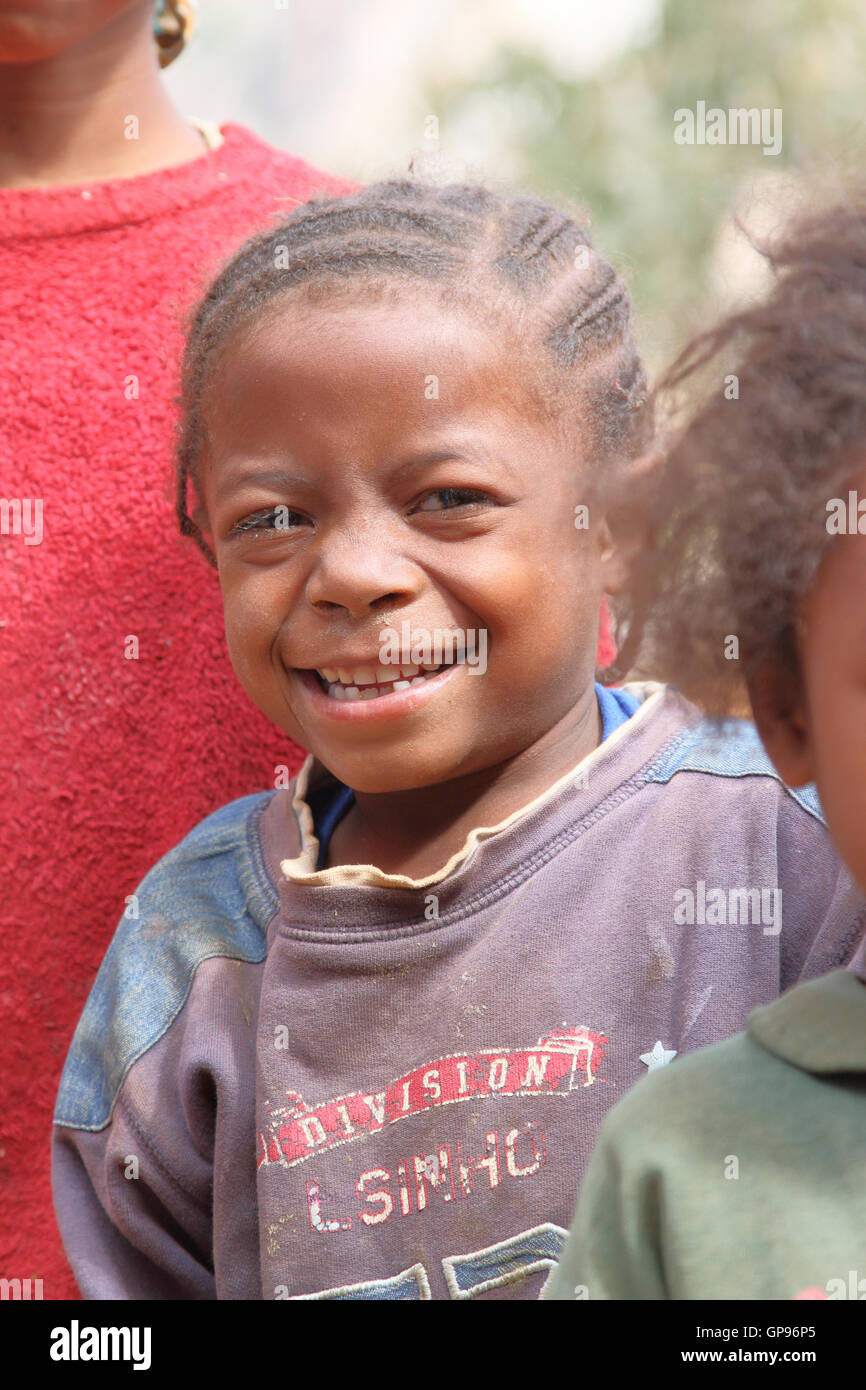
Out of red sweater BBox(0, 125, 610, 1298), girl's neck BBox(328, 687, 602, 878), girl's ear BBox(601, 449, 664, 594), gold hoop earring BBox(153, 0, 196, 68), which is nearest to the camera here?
girl's ear BBox(601, 449, 664, 594)

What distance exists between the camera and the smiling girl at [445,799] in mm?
1273

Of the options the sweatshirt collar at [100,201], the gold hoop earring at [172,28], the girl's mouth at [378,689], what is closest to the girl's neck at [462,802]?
the girl's mouth at [378,689]

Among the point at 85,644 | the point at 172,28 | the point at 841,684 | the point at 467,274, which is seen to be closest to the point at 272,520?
the point at 467,274

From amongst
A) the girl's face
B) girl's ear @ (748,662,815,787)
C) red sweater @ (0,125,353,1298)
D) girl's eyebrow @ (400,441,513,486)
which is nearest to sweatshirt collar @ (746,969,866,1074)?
girl's ear @ (748,662,815,787)

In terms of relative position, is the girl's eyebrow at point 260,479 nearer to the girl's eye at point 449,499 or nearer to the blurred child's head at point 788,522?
the girl's eye at point 449,499

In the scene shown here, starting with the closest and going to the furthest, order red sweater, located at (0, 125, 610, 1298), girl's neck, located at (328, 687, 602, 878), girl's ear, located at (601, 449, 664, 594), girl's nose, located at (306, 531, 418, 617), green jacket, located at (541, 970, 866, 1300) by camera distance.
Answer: green jacket, located at (541, 970, 866, 1300) → girl's ear, located at (601, 449, 664, 594) → girl's nose, located at (306, 531, 418, 617) → girl's neck, located at (328, 687, 602, 878) → red sweater, located at (0, 125, 610, 1298)

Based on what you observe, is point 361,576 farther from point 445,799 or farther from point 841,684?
point 841,684

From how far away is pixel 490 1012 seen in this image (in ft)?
4.21

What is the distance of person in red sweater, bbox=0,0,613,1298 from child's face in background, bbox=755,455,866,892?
727 millimetres

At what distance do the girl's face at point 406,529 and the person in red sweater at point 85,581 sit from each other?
32cm

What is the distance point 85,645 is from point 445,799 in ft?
1.54

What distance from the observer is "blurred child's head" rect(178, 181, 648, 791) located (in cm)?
128

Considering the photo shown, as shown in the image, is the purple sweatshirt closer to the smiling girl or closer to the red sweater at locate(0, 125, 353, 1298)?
the smiling girl

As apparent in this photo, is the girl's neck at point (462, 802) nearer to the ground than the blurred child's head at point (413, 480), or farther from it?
nearer to the ground
